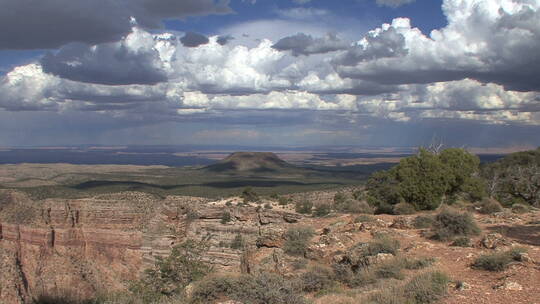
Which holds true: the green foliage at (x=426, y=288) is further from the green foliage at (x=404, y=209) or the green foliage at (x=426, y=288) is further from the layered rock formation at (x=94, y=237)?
the layered rock formation at (x=94, y=237)

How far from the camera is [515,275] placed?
1241cm

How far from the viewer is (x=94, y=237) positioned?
37.9 metres

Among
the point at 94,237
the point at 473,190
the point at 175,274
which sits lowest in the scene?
the point at 94,237

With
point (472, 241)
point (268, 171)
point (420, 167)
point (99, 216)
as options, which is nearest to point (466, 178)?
point (420, 167)

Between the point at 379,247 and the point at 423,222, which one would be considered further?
the point at 423,222

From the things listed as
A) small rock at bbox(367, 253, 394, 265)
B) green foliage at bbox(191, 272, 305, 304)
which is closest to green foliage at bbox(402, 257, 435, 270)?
small rock at bbox(367, 253, 394, 265)

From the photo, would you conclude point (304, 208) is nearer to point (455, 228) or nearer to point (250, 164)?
point (455, 228)

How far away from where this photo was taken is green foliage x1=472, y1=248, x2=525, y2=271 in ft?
43.3

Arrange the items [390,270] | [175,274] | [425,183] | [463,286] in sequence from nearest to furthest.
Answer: [463,286] → [390,270] → [175,274] → [425,183]

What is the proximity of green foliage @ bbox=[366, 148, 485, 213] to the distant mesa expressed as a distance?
127367 mm

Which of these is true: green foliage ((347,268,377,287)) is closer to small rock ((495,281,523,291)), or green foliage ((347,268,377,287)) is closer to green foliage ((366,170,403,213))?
small rock ((495,281,523,291))

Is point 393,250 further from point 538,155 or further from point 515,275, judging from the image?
point 538,155

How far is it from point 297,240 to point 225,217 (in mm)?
17502

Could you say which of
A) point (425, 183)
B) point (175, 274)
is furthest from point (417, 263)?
point (425, 183)
